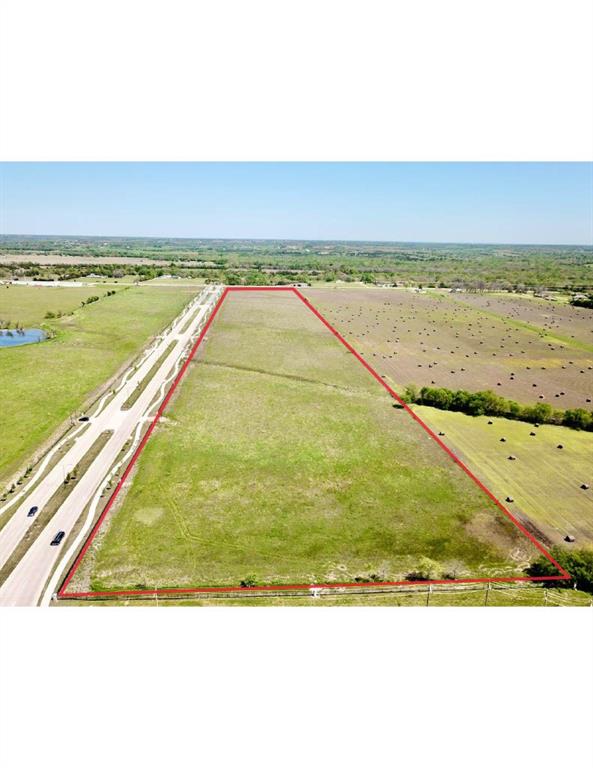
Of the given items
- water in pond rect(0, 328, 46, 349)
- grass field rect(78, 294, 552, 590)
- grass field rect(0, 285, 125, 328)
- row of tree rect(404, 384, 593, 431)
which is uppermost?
grass field rect(0, 285, 125, 328)

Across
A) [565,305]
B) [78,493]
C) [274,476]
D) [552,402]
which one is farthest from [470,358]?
[565,305]

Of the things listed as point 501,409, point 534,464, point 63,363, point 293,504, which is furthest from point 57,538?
point 501,409

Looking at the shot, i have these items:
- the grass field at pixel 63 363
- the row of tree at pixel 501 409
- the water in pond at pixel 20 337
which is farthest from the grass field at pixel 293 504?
the water in pond at pixel 20 337

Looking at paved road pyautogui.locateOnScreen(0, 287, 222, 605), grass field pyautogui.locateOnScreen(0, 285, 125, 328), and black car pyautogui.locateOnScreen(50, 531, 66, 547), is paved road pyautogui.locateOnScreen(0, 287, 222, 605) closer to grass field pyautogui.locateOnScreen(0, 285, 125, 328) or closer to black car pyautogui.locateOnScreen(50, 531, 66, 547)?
black car pyautogui.locateOnScreen(50, 531, 66, 547)

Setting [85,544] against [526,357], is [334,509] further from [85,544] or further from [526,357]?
[526,357]

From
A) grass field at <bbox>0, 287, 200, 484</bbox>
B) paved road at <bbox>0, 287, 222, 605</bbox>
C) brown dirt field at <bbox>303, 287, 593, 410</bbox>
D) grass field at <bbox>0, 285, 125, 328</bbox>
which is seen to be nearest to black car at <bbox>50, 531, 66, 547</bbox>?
paved road at <bbox>0, 287, 222, 605</bbox>
